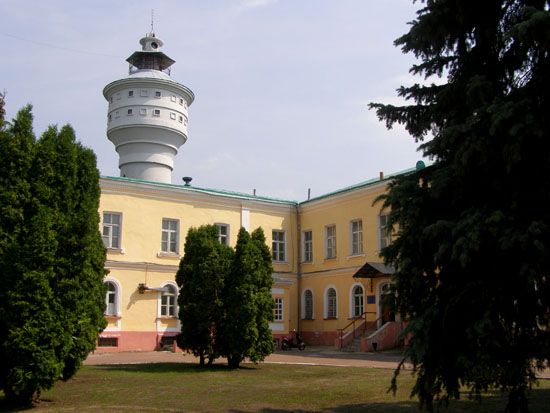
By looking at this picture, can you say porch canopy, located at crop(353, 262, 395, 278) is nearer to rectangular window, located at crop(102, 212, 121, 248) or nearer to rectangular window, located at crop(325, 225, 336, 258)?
rectangular window, located at crop(325, 225, 336, 258)

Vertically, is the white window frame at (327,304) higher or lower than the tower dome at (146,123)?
lower

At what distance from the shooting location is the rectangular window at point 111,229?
28.8m

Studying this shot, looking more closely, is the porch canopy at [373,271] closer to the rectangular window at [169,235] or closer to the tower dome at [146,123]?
the rectangular window at [169,235]

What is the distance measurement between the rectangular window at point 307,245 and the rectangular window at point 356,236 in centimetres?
330

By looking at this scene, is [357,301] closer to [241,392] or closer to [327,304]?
[327,304]

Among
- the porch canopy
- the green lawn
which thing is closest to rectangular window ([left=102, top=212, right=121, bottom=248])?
the porch canopy

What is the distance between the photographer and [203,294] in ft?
61.8

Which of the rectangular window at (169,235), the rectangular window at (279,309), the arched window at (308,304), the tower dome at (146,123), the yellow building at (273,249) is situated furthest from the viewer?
the tower dome at (146,123)

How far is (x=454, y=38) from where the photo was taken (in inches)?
369

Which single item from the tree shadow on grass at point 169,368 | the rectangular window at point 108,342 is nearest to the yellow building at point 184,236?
the rectangular window at point 108,342

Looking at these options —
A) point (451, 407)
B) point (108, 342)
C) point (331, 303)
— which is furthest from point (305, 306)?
point (451, 407)

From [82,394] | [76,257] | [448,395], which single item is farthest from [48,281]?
[448,395]

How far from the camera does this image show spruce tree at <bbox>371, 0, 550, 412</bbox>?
24.5 ft

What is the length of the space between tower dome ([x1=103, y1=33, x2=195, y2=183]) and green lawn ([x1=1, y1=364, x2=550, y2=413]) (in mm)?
19261
